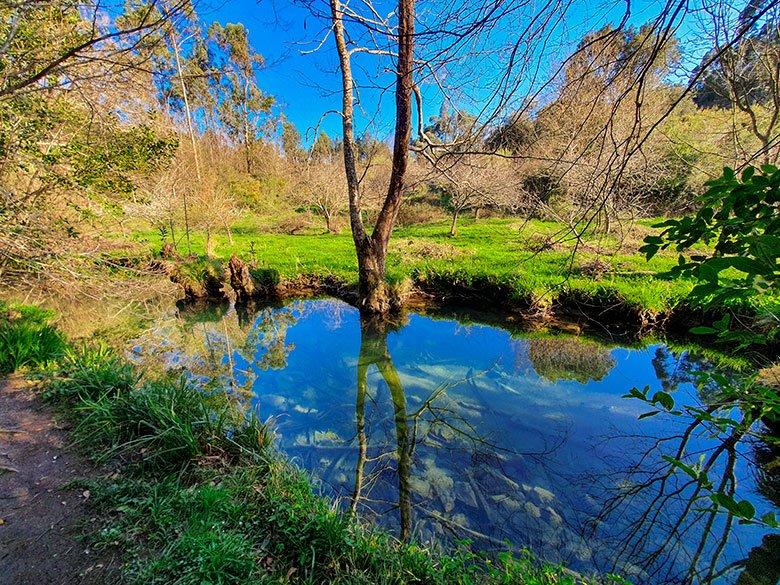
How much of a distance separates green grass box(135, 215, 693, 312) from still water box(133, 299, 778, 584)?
1458mm

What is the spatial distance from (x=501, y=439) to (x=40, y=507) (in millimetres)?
4100

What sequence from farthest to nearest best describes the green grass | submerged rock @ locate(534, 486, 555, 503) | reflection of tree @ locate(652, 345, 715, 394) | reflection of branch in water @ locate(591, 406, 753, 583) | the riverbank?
the green grass, the riverbank, reflection of tree @ locate(652, 345, 715, 394), submerged rock @ locate(534, 486, 555, 503), reflection of branch in water @ locate(591, 406, 753, 583)

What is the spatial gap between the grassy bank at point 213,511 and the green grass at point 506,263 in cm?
346

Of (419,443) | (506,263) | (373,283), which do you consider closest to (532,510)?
(419,443)

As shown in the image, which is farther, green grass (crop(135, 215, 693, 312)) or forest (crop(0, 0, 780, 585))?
green grass (crop(135, 215, 693, 312))

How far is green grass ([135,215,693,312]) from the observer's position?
7.39 m

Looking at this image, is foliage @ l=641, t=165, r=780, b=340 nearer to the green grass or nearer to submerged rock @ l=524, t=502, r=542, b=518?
submerged rock @ l=524, t=502, r=542, b=518

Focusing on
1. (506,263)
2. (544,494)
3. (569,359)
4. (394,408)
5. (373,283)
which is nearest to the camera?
(544,494)

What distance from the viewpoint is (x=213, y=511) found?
2.41 m

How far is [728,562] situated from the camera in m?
2.55

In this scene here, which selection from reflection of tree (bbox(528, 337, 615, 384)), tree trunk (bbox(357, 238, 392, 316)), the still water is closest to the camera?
the still water

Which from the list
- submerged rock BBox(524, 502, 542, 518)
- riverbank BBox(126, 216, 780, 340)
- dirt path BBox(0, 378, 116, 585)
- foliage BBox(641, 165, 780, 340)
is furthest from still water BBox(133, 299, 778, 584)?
dirt path BBox(0, 378, 116, 585)

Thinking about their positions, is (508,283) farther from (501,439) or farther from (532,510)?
(532,510)

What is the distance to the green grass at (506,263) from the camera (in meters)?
7.39
